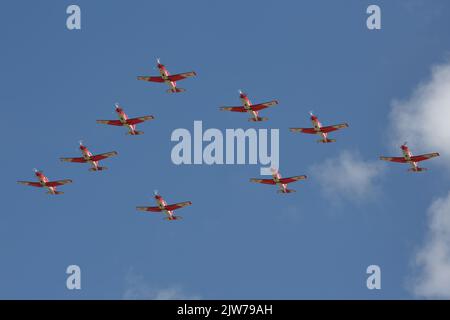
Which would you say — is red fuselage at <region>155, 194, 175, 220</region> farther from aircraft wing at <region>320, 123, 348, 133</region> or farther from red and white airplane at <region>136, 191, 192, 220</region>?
aircraft wing at <region>320, 123, 348, 133</region>

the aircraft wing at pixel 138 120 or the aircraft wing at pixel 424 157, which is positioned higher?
the aircraft wing at pixel 138 120

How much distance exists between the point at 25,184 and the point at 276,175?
35956 millimetres

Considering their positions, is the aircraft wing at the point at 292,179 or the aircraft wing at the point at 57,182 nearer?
the aircraft wing at the point at 292,179

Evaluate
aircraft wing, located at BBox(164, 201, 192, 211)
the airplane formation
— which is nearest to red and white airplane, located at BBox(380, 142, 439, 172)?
the airplane formation

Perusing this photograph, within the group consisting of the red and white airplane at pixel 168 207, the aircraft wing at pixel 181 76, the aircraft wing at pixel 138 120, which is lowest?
the red and white airplane at pixel 168 207

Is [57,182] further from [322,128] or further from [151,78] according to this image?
[322,128]

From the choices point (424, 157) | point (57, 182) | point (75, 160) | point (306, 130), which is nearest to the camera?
point (424, 157)

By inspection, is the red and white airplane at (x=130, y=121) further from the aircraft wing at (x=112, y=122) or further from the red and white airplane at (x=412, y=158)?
the red and white airplane at (x=412, y=158)

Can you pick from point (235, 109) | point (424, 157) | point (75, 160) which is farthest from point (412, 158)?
point (75, 160)

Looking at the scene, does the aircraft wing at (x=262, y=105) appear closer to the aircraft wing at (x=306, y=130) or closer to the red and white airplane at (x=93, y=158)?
the aircraft wing at (x=306, y=130)

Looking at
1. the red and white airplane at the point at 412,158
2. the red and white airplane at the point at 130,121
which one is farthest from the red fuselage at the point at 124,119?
the red and white airplane at the point at 412,158
